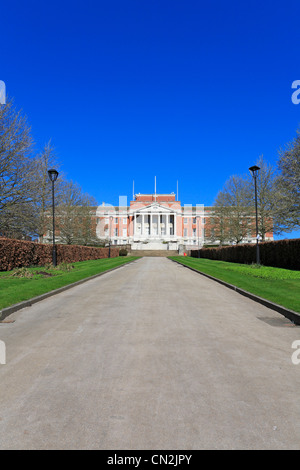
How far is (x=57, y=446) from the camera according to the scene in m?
2.62

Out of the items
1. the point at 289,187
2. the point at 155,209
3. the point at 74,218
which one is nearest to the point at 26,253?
the point at 289,187

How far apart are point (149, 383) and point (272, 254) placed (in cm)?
2320

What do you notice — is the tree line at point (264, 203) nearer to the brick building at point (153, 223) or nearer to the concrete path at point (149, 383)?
the concrete path at point (149, 383)

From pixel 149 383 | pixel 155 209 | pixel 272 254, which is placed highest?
pixel 155 209

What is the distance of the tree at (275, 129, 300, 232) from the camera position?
92.9 ft

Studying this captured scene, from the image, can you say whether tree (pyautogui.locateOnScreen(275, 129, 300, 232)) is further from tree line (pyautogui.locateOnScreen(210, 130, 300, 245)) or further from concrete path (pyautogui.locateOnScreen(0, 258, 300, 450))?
concrete path (pyautogui.locateOnScreen(0, 258, 300, 450))

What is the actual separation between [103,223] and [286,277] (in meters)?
96.4

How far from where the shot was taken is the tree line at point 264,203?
28.8 metres

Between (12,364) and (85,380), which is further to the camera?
(12,364)

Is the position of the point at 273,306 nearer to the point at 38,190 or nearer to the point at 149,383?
the point at 149,383

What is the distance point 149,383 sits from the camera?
3865 millimetres

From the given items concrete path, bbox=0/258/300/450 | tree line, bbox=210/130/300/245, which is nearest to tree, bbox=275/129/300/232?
tree line, bbox=210/130/300/245
